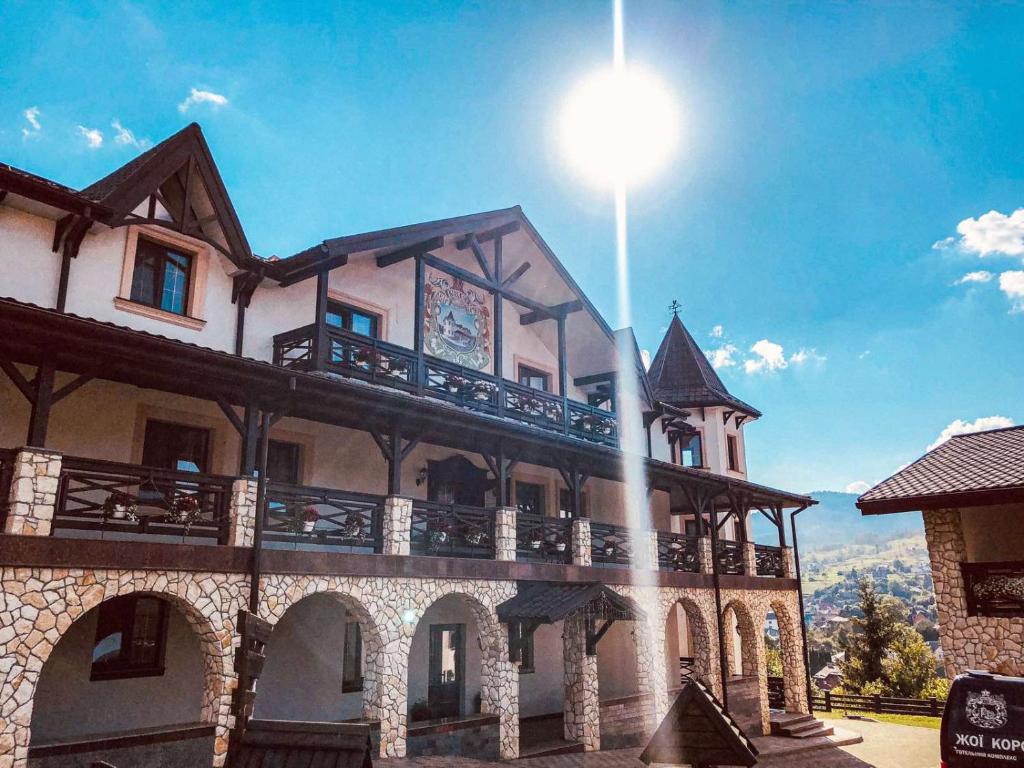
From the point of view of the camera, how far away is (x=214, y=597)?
10875mm

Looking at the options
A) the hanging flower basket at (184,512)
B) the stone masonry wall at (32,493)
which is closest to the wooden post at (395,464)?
the hanging flower basket at (184,512)

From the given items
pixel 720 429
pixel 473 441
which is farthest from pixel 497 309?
pixel 720 429

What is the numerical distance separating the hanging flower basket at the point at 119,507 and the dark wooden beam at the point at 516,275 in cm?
1089

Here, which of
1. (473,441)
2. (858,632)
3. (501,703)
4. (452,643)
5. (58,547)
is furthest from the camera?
(858,632)

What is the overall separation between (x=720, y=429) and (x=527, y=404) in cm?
1209

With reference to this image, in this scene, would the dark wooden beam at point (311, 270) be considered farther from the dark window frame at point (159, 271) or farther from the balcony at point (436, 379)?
the dark window frame at point (159, 271)

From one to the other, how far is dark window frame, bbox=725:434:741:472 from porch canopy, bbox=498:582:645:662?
1345 cm

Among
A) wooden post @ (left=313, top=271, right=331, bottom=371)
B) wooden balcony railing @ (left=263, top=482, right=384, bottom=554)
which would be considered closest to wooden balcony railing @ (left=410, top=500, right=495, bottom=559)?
wooden balcony railing @ (left=263, top=482, right=384, bottom=554)

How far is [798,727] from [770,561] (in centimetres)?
481

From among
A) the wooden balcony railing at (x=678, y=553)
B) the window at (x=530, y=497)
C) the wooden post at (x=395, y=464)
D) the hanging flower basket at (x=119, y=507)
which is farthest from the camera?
the window at (x=530, y=497)

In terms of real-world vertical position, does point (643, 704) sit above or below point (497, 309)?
below

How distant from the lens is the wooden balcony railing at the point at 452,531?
14.7 meters

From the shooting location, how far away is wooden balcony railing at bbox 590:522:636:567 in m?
18.6

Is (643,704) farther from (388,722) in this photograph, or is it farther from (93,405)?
(93,405)
